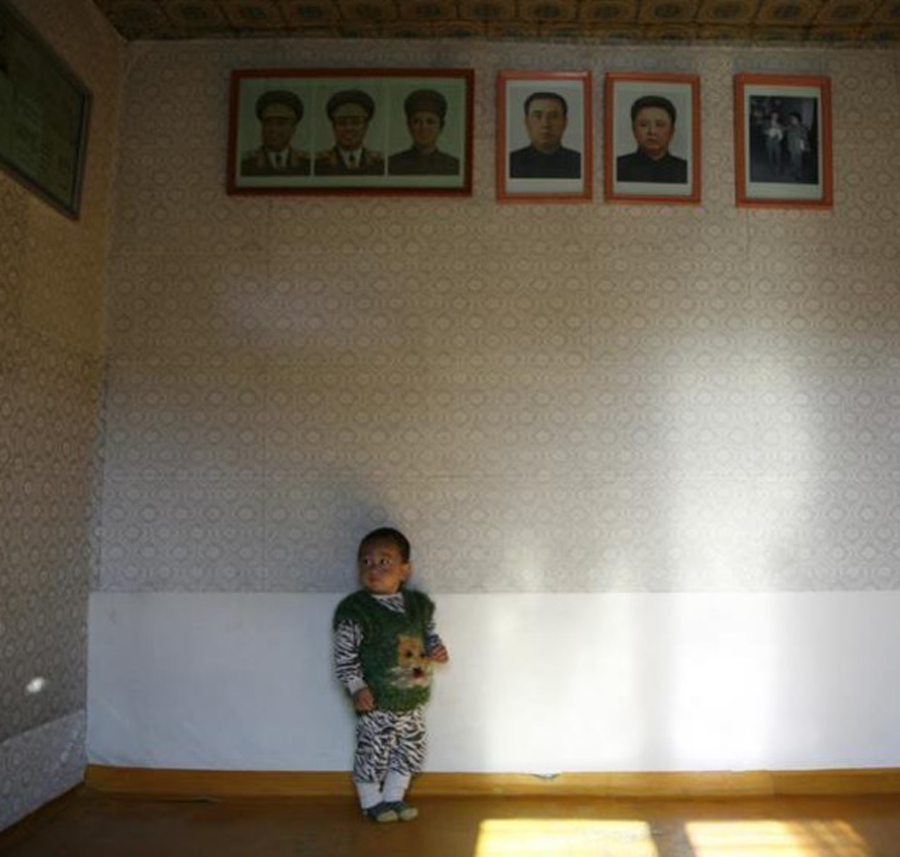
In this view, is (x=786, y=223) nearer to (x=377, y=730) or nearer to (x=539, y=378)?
(x=539, y=378)

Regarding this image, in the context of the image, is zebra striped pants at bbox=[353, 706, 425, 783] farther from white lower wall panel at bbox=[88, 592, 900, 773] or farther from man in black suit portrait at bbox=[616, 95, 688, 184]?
man in black suit portrait at bbox=[616, 95, 688, 184]

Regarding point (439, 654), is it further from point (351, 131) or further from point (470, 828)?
point (351, 131)

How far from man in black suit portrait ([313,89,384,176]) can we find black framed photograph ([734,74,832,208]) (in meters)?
1.27

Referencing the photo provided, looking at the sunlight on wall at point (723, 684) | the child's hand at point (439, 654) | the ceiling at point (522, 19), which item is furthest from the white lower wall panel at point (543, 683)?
the ceiling at point (522, 19)

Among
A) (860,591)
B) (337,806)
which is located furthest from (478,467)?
(860,591)

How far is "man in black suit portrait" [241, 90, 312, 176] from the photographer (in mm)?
2906

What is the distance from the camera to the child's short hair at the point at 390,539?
2.64m

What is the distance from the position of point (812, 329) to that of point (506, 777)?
1822 mm

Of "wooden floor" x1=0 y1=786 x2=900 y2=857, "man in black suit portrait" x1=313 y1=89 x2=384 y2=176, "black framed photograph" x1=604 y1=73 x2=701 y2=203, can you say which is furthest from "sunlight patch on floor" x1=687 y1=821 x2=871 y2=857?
"man in black suit portrait" x1=313 y1=89 x2=384 y2=176

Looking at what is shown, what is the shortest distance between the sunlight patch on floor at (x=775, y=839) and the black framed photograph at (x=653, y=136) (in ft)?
6.58

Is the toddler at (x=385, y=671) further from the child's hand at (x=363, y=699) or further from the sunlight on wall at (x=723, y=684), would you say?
the sunlight on wall at (x=723, y=684)

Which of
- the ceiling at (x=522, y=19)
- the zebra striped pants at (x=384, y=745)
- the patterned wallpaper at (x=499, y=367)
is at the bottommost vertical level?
the zebra striped pants at (x=384, y=745)

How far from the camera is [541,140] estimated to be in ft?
9.57

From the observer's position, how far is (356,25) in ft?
9.50
